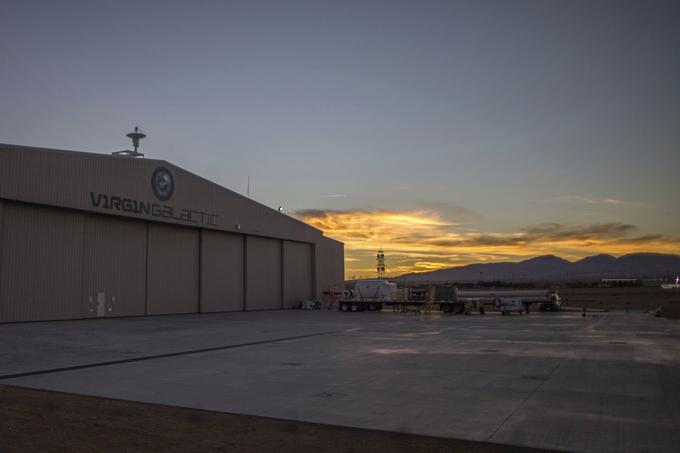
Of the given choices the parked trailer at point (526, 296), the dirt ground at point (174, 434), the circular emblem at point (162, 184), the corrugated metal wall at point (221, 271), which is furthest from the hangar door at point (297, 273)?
the dirt ground at point (174, 434)

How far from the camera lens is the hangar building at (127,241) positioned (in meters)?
33.4

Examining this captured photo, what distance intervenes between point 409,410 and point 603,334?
2155cm

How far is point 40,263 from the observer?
34469 mm

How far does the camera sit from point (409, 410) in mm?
11055

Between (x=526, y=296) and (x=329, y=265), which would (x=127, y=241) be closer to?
(x=329, y=265)

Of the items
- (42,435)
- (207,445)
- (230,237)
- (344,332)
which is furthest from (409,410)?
(230,237)

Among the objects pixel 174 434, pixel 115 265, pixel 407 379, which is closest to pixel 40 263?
pixel 115 265

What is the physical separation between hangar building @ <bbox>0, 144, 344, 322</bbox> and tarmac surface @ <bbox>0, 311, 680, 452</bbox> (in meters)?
8.18

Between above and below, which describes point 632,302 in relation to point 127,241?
below

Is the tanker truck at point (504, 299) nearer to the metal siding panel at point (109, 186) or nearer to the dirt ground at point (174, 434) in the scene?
the metal siding panel at point (109, 186)

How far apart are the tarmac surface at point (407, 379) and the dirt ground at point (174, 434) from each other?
0.56m

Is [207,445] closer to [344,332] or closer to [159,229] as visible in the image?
[344,332]

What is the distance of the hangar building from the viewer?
33.4 m

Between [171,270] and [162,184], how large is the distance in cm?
701
